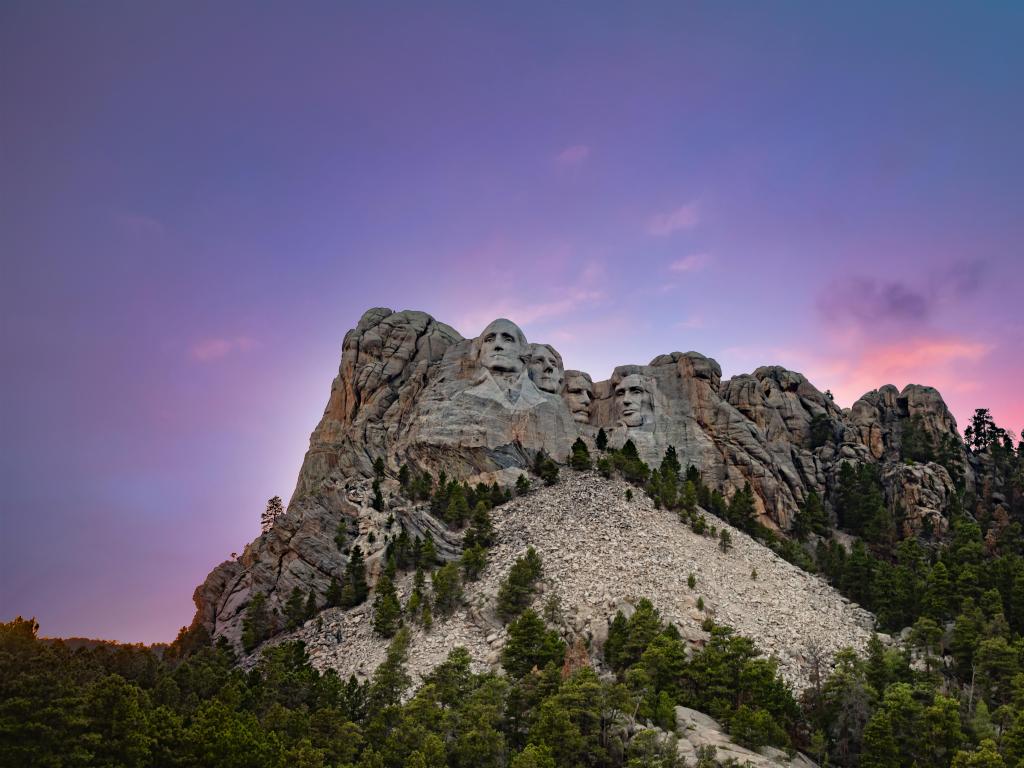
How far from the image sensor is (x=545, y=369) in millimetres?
113812

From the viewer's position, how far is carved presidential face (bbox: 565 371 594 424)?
380 ft

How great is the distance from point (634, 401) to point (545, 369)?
12.0 metres

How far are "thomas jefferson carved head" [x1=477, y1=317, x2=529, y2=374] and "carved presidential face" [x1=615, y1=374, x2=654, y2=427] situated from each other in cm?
1339

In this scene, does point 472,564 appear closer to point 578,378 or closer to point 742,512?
point 742,512

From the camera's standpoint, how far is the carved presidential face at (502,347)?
109 meters

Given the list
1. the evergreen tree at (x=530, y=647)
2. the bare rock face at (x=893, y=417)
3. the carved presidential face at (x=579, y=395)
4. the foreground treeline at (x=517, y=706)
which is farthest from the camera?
the bare rock face at (x=893, y=417)

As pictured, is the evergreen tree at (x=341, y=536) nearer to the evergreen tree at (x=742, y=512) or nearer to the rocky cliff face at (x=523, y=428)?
the rocky cliff face at (x=523, y=428)

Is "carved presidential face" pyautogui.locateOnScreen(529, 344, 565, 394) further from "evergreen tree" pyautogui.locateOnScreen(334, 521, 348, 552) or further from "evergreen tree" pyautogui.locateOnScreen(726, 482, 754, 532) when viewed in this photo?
"evergreen tree" pyautogui.locateOnScreen(334, 521, 348, 552)

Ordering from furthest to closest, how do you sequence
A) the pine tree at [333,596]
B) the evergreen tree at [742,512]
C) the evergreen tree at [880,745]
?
1. the evergreen tree at [742,512]
2. the pine tree at [333,596]
3. the evergreen tree at [880,745]

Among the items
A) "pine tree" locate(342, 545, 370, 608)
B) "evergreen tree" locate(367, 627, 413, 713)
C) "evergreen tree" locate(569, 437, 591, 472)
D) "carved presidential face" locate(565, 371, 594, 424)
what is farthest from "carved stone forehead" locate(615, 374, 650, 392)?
"evergreen tree" locate(367, 627, 413, 713)

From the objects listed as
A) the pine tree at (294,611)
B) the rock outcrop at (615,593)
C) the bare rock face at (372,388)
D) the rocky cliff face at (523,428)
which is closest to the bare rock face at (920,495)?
the rocky cliff face at (523,428)

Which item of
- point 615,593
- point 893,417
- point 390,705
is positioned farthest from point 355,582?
point 893,417

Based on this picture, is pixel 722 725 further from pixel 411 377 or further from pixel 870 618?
pixel 411 377

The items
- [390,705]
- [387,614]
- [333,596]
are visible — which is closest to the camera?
[390,705]
